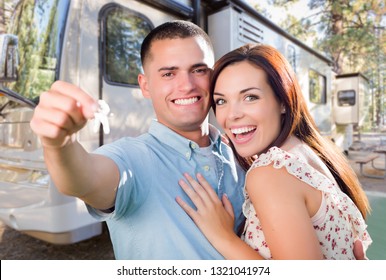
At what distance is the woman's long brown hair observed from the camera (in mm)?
972

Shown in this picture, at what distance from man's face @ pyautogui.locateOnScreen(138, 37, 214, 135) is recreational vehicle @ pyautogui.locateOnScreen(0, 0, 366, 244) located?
880 millimetres

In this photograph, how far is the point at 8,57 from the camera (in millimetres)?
1596

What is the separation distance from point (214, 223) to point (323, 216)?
0.32 m

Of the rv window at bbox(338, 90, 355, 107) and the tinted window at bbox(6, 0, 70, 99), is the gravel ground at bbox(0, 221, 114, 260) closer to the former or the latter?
the tinted window at bbox(6, 0, 70, 99)

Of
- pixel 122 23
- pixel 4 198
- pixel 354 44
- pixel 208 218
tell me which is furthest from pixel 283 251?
pixel 354 44

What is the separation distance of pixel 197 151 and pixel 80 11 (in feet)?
4.57

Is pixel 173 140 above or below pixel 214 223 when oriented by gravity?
above

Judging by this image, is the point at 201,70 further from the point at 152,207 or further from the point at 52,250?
the point at 52,250

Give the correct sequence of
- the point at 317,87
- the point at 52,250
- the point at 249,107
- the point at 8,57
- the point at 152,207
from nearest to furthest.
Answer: the point at 152,207 < the point at 249,107 < the point at 8,57 < the point at 52,250 < the point at 317,87

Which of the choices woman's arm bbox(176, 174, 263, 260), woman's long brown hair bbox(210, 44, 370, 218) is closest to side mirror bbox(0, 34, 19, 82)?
woman's long brown hair bbox(210, 44, 370, 218)

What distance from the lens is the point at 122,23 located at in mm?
2055

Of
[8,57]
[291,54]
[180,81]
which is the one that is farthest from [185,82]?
[291,54]

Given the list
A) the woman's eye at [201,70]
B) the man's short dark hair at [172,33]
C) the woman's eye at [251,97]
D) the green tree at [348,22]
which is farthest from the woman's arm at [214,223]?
the green tree at [348,22]

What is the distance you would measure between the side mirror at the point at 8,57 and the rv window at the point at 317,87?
4978mm
